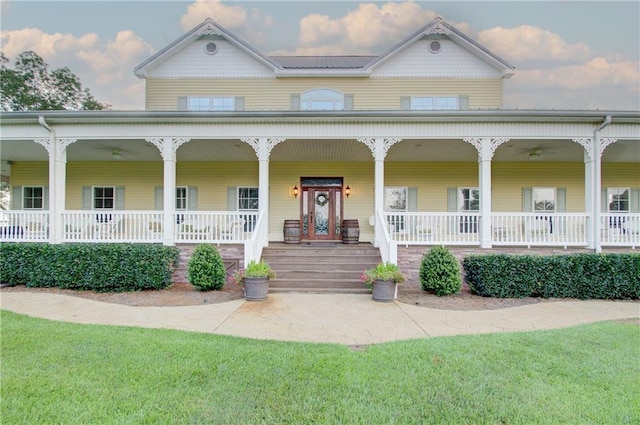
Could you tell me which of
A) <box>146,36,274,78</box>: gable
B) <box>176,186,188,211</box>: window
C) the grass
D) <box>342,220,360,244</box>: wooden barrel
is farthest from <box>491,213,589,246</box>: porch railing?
<box>176,186,188,211</box>: window

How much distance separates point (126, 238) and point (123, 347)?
6.37 metres

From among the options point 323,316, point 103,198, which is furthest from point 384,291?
→ point 103,198

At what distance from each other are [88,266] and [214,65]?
29.2 feet

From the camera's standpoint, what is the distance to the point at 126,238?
31.2ft

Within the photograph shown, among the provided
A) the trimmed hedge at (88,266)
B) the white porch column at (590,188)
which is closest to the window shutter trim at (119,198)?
the trimmed hedge at (88,266)

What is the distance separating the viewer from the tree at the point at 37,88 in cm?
2316

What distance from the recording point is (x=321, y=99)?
43.5ft

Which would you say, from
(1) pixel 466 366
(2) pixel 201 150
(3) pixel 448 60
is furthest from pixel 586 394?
(3) pixel 448 60

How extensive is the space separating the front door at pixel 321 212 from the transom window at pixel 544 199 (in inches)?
296

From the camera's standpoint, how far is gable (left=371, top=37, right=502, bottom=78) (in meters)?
13.1

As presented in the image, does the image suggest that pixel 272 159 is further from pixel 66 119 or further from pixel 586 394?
pixel 586 394

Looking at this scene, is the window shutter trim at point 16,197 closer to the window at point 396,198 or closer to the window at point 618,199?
the window at point 396,198

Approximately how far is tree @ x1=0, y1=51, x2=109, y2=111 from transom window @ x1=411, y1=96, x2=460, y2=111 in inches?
978

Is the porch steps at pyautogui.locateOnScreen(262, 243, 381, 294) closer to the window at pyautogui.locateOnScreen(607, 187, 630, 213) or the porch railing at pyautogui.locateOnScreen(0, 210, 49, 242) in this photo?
the porch railing at pyautogui.locateOnScreen(0, 210, 49, 242)
